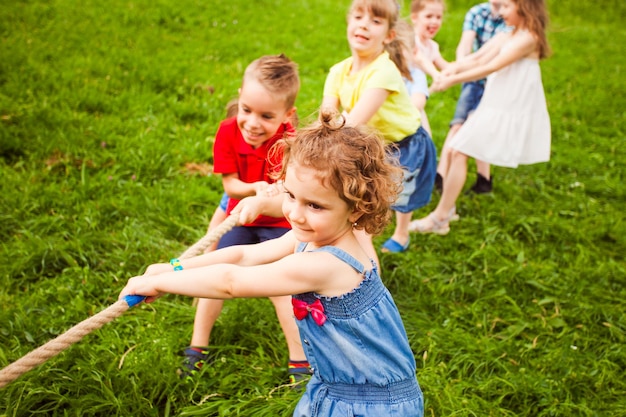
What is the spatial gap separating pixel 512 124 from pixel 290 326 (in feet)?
8.37

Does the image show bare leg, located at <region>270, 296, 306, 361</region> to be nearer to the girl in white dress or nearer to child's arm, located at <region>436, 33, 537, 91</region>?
the girl in white dress

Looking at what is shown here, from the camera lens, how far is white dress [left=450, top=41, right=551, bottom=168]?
455 cm

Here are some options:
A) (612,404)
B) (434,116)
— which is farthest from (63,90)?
(612,404)

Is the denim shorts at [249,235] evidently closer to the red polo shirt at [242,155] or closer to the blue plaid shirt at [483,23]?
the red polo shirt at [242,155]

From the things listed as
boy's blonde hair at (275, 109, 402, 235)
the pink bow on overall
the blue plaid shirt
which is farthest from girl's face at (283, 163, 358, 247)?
the blue plaid shirt

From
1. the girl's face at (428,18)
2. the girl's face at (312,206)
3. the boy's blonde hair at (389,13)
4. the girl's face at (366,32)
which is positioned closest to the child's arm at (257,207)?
the girl's face at (312,206)

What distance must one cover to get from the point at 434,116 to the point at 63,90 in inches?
145

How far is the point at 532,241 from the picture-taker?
4.61 m

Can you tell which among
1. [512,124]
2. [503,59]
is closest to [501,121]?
[512,124]

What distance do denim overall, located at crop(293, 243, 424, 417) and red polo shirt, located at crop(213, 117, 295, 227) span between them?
0.96 meters

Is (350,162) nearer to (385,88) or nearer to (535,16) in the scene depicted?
(385,88)

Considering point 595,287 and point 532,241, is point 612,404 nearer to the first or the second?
point 595,287

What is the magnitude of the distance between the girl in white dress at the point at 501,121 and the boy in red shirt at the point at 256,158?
1813 mm

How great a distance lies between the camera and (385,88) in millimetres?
3449
